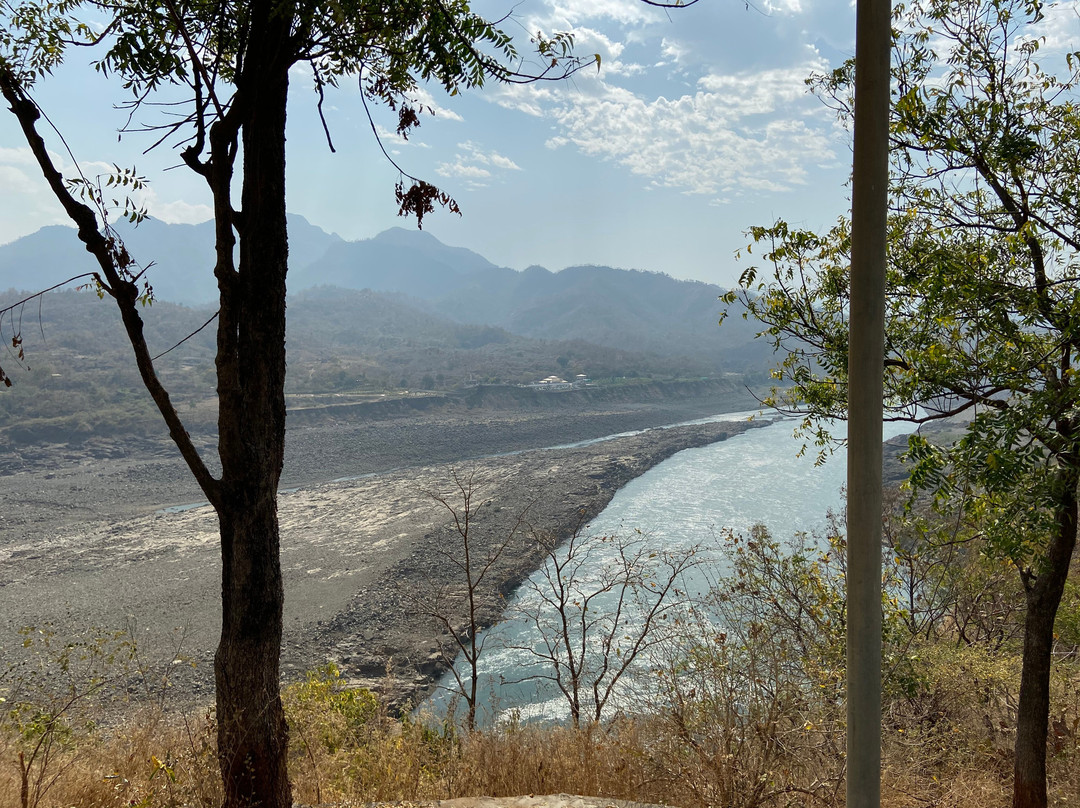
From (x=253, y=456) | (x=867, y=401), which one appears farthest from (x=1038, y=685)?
(x=253, y=456)

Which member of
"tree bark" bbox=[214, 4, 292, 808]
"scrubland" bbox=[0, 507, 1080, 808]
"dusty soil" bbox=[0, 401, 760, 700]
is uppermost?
"tree bark" bbox=[214, 4, 292, 808]

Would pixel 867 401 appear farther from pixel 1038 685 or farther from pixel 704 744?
pixel 1038 685

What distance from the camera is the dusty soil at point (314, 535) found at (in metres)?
16.5

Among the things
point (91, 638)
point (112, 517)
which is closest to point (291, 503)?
point (112, 517)

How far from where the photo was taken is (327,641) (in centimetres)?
1617

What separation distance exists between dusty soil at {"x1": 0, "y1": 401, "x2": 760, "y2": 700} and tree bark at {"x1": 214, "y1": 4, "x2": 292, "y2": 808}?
14.1 feet

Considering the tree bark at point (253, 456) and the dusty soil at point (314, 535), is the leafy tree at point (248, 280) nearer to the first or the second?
the tree bark at point (253, 456)

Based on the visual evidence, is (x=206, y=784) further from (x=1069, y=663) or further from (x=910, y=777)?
(x=1069, y=663)

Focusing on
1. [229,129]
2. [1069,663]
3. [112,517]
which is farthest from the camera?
[112,517]

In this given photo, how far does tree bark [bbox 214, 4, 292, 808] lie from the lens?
3395 mm

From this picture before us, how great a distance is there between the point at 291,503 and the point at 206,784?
90.7 feet

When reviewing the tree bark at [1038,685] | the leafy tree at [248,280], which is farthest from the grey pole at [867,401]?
the tree bark at [1038,685]

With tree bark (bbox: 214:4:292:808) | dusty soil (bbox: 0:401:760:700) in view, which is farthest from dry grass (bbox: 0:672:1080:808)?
dusty soil (bbox: 0:401:760:700)

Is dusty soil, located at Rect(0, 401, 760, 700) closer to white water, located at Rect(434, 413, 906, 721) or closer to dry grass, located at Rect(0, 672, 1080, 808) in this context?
white water, located at Rect(434, 413, 906, 721)
